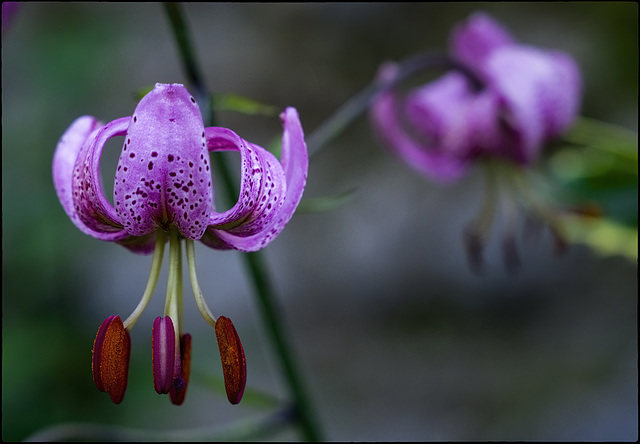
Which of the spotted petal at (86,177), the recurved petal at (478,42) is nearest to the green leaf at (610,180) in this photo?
the recurved petal at (478,42)

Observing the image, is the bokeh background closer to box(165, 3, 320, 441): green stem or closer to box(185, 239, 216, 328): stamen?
box(165, 3, 320, 441): green stem

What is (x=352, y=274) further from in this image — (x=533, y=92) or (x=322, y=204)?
(x=322, y=204)

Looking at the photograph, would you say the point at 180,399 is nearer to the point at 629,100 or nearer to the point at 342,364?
the point at 342,364

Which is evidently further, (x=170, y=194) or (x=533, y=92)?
(x=533, y=92)

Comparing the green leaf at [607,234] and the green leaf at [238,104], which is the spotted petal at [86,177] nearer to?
the green leaf at [238,104]

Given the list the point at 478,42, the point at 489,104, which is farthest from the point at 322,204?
the point at 478,42

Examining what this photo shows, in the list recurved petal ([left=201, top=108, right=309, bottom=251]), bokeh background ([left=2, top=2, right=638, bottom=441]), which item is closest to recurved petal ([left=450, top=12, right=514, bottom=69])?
recurved petal ([left=201, top=108, right=309, bottom=251])
